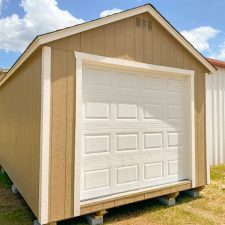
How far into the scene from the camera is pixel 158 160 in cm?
451

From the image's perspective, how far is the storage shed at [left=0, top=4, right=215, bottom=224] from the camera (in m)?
3.30

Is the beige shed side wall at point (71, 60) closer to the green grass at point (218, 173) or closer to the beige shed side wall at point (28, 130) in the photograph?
the beige shed side wall at point (28, 130)

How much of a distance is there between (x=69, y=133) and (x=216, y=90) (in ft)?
19.5

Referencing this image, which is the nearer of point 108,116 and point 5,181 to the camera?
point 108,116

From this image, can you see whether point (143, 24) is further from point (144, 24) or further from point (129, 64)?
point (129, 64)

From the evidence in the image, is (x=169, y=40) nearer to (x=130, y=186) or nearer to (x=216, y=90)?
(x=130, y=186)

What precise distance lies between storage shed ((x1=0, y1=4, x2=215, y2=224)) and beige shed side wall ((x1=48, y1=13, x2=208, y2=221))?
0.6 inches

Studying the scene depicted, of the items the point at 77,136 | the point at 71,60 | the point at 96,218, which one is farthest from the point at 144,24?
the point at 96,218

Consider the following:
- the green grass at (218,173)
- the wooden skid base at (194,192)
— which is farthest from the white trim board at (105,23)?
the green grass at (218,173)

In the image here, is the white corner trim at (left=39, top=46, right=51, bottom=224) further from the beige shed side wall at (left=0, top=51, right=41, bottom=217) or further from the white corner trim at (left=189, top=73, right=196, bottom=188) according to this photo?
the white corner trim at (left=189, top=73, right=196, bottom=188)

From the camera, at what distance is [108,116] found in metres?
3.90

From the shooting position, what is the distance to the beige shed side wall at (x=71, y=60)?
3289 mm

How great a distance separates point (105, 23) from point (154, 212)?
328cm

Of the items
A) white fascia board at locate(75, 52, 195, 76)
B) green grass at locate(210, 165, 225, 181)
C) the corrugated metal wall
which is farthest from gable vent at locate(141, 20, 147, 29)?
green grass at locate(210, 165, 225, 181)
